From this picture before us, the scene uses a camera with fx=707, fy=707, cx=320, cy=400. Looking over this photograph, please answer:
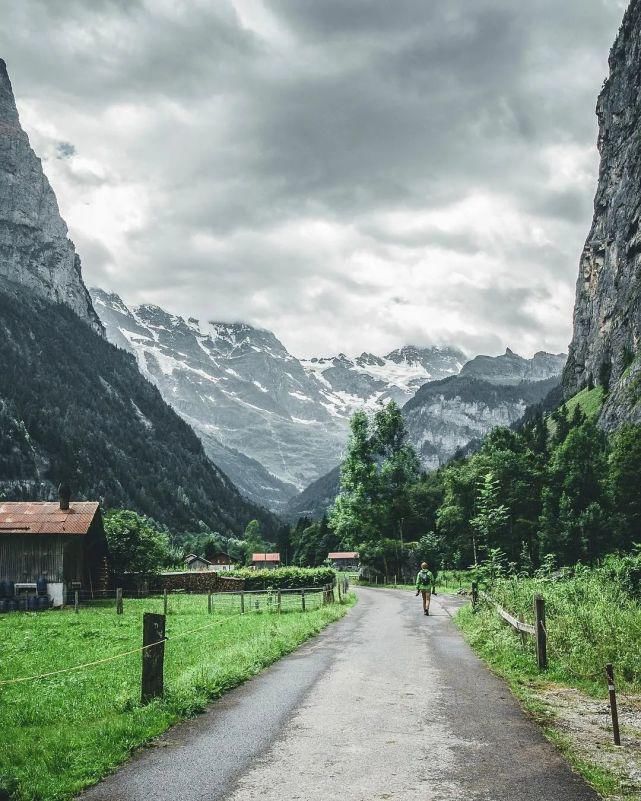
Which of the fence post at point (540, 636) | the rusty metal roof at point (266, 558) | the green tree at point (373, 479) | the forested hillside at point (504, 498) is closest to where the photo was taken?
the fence post at point (540, 636)

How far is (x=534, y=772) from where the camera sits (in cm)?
829

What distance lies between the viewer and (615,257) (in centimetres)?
15400

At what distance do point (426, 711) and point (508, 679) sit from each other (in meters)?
3.55

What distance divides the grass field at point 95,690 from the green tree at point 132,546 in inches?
984

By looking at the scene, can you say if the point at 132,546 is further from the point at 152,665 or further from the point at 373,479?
the point at 152,665

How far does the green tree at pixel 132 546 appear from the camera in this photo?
180ft

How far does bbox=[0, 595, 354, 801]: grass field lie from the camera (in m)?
8.73

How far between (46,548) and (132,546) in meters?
8.96

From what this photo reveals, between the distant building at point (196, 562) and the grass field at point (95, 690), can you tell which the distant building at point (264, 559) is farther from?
the grass field at point (95, 690)

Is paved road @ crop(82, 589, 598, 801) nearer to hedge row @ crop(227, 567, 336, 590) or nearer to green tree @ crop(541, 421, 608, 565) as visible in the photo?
hedge row @ crop(227, 567, 336, 590)

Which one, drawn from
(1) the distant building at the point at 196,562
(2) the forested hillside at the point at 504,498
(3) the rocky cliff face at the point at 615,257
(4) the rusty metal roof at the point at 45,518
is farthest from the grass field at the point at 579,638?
(1) the distant building at the point at 196,562

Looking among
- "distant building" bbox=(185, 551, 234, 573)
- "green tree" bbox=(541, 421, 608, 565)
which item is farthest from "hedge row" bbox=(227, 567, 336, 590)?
"distant building" bbox=(185, 551, 234, 573)

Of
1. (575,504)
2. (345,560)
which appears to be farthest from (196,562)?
Answer: (575,504)

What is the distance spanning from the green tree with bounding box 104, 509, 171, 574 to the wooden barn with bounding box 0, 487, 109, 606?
17.0ft
